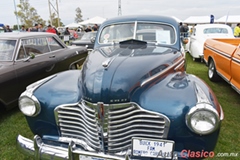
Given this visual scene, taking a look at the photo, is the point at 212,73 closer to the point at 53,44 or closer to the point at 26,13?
the point at 53,44

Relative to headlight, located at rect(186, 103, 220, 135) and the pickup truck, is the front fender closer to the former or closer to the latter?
headlight, located at rect(186, 103, 220, 135)

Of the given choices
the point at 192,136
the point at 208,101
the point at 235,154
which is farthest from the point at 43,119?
the point at 235,154

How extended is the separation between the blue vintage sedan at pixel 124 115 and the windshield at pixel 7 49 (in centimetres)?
213

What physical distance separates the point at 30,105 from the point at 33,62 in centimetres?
238

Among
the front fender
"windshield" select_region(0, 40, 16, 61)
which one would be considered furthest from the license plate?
"windshield" select_region(0, 40, 16, 61)

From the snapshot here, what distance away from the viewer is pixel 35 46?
489cm

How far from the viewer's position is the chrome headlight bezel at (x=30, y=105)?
2.28 metres

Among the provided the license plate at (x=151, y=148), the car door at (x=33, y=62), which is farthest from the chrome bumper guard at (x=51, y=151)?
the car door at (x=33, y=62)

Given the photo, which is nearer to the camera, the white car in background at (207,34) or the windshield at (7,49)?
the windshield at (7,49)

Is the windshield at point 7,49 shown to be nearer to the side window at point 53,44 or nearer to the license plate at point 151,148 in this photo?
the side window at point 53,44

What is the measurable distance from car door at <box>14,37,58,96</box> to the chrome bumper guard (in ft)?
6.79

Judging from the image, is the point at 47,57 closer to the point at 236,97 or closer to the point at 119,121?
the point at 119,121

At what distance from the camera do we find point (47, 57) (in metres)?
4.94

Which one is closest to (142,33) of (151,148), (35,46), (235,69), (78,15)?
(235,69)
